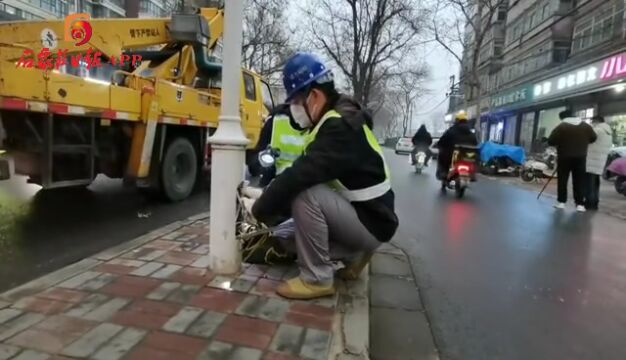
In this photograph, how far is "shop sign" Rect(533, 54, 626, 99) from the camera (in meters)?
17.8

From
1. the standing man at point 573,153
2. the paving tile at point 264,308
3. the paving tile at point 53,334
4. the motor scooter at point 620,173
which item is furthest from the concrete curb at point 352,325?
the motor scooter at point 620,173

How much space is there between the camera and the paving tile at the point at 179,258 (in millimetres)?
3654

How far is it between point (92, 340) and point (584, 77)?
23.4 meters

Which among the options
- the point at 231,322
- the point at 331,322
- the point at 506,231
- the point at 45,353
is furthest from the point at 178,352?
the point at 506,231

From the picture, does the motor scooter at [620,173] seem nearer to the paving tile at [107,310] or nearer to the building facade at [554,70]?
the building facade at [554,70]

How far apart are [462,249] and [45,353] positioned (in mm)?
4198

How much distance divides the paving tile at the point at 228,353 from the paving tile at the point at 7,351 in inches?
34.7

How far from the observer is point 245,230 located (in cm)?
353

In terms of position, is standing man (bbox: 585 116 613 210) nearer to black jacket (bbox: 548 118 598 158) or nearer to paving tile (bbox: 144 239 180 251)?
black jacket (bbox: 548 118 598 158)

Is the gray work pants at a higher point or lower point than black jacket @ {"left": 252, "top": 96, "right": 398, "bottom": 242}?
lower

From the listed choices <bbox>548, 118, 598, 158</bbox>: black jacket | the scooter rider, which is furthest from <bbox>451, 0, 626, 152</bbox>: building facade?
the scooter rider

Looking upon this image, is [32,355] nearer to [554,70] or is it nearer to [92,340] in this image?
[92,340]

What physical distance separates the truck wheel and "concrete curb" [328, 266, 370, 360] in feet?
12.9

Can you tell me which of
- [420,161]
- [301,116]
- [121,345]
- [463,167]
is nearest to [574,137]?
[463,167]
